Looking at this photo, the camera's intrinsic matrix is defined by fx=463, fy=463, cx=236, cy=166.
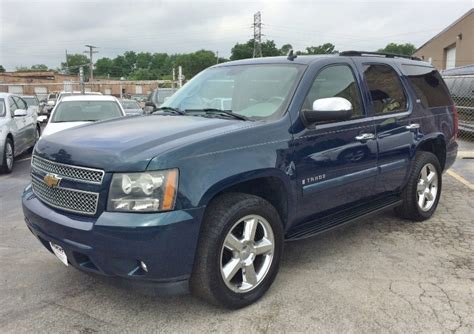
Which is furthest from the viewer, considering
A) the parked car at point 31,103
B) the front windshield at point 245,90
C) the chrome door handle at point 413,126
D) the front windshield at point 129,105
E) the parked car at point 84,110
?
the front windshield at point 129,105

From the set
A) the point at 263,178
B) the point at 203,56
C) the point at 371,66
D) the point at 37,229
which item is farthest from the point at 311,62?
the point at 203,56

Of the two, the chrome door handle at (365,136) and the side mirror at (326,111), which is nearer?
the side mirror at (326,111)

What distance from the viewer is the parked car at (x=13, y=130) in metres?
9.07

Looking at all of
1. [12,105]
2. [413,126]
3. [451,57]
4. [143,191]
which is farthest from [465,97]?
[451,57]

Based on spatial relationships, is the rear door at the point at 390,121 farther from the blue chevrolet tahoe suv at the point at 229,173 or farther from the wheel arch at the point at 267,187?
the wheel arch at the point at 267,187

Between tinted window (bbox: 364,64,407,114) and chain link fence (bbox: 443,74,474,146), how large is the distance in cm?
809

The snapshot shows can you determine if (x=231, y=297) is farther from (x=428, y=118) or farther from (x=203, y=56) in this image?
(x=203, y=56)

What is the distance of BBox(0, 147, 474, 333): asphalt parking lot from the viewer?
317cm

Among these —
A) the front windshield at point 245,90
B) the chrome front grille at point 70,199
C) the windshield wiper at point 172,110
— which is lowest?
the chrome front grille at point 70,199

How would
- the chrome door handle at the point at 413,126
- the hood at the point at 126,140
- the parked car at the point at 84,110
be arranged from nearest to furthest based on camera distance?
the hood at the point at 126,140
the chrome door handle at the point at 413,126
the parked car at the point at 84,110

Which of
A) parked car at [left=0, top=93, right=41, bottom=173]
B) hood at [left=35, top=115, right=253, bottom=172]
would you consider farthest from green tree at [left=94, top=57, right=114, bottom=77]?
hood at [left=35, top=115, right=253, bottom=172]

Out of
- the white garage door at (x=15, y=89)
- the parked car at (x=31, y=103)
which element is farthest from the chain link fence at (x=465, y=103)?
the white garage door at (x=15, y=89)

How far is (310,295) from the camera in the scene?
3572 mm

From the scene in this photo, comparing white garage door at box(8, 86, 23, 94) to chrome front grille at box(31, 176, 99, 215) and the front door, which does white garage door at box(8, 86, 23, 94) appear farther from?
the front door
